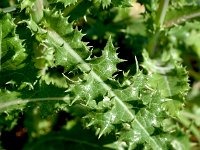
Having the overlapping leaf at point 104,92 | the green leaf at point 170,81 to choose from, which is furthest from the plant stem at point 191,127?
the overlapping leaf at point 104,92

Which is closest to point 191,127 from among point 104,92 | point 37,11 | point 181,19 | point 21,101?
point 181,19

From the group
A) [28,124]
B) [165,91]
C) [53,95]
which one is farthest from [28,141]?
[165,91]

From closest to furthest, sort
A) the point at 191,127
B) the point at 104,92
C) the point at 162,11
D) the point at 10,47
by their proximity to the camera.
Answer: the point at 104,92 → the point at 10,47 → the point at 162,11 → the point at 191,127

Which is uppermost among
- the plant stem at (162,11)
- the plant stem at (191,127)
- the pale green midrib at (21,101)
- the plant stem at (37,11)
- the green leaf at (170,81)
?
the plant stem at (37,11)

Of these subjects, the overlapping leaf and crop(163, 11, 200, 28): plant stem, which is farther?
crop(163, 11, 200, 28): plant stem

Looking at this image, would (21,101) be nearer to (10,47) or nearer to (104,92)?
(10,47)

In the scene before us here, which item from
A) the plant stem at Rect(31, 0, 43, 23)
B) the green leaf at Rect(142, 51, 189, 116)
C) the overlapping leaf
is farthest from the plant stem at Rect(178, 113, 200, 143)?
the plant stem at Rect(31, 0, 43, 23)

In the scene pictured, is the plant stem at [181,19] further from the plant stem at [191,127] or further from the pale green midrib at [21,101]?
the pale green midrib at [21,101]

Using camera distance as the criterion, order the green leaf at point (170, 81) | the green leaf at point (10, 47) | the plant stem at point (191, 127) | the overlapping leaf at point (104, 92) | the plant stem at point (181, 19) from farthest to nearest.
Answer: the plant stem at point (191, 127), the plant stem at point (181, 19), the green leaf at point (170, 81), the green leaf at point (10, 47), the overlapping leaf at point (104, 92)

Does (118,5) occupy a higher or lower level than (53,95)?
higher

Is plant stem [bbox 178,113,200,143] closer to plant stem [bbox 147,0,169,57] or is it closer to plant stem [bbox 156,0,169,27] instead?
plant stem [bbox 147,0,169,57]

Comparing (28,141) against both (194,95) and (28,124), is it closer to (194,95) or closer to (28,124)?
(28,124)
